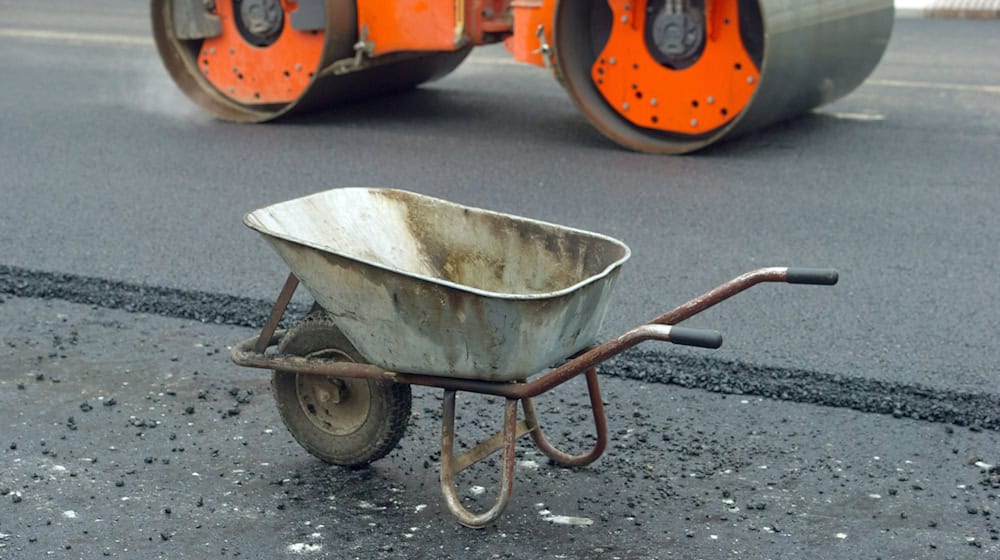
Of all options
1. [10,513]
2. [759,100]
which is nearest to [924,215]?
[759,100]

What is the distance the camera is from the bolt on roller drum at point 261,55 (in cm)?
827

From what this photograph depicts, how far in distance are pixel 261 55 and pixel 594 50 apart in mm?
2084

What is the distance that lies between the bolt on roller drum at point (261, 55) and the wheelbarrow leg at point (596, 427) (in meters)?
4.73

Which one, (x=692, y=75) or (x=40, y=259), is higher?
(x=692, y=75)

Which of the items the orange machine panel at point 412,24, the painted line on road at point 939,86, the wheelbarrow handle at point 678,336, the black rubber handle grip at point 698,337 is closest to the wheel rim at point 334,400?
the wheelbarrow handle at point 678,336

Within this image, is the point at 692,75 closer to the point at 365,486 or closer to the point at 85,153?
the point at 85,153

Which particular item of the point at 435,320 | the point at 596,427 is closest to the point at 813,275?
the point at 596,427

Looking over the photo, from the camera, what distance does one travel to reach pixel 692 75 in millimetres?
7656

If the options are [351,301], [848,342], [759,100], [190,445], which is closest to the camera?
[351,301]

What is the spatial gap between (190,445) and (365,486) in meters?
0.61

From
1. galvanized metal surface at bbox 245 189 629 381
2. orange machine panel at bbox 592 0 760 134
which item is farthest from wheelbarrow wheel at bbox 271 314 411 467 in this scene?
orange machine panel at bbox 592 0 760 134

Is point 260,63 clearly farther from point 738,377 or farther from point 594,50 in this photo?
point 738,377

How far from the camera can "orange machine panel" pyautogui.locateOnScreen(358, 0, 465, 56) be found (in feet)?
26.2

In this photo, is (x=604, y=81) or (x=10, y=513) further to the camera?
(x=604, y=81)
